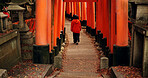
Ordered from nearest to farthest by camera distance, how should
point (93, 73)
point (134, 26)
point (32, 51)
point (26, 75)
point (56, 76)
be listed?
point (26, 75), point (134, 26), point (56, 76), point (93, 73), point (32, 51)

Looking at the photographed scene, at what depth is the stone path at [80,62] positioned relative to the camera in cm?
924

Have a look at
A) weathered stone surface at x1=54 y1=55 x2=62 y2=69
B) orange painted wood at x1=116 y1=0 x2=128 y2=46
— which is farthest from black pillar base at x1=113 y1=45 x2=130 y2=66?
weathered stone surface at x1=54 y1=55 x2=62 y2=69

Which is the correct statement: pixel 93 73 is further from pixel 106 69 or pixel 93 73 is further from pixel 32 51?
pixel 32 51

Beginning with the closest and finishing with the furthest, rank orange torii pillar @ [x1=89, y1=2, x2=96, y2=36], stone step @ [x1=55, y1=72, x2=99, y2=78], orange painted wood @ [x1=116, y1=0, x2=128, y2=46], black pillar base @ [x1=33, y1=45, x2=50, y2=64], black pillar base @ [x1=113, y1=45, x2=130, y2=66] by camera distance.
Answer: stone step @ [x1=55, y1=72, x2=99, y2=78]
orange painted wood @ [x1=116, y1=0, x2=128, y2=46]
black pillar base @ [x1=113, y1=45, x2=130, y2=66]
black pillar base @ [x1=33, y1=45, x2=50, y2=64]
orange torii pillar @ [x1=89, y1=2, x2=96, y2=36]

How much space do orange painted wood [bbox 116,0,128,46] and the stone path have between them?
5.17 feet

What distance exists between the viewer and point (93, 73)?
951cm

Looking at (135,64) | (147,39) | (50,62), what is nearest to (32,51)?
(50,62)

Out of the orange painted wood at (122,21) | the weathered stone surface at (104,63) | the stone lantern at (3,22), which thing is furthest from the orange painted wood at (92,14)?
the stone lantern at (3,22)

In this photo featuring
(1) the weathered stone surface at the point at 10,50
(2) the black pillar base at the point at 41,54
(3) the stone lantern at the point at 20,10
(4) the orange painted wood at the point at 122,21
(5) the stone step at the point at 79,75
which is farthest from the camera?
(3) the stone lantern at the point at 20,10

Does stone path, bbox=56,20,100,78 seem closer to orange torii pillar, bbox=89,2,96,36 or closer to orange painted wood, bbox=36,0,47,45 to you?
orange painted wood, bbox=36,0,47,45

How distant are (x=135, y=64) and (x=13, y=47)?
4.39 m

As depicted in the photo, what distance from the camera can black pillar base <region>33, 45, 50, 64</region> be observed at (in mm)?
9508

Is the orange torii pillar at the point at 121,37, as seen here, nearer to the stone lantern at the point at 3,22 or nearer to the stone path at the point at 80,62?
the stone path at the point at 80,62

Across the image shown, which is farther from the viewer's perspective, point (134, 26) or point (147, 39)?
point (134, 26)
